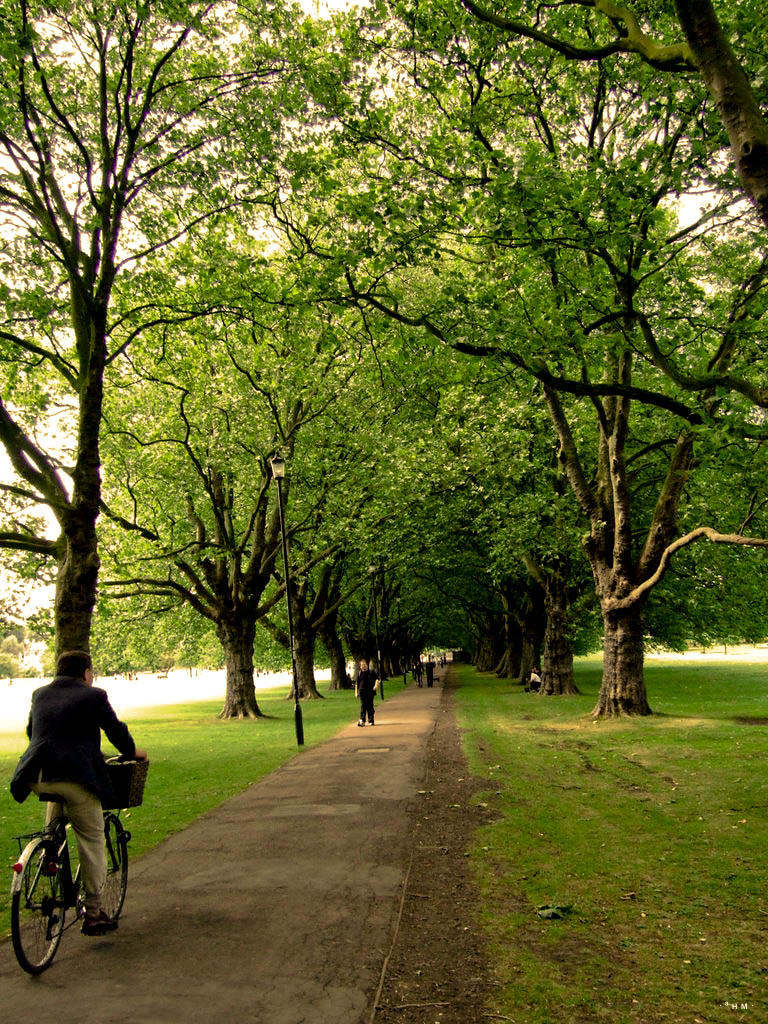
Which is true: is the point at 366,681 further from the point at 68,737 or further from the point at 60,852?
the point at 68,737

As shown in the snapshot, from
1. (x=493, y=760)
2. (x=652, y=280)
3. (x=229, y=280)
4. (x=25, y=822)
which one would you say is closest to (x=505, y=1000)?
(x=25, y=822)

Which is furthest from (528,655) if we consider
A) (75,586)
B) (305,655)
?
(75,586)

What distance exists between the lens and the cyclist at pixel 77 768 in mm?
5133

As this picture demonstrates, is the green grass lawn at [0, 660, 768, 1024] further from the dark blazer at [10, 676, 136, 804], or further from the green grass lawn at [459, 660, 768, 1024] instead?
the dark blazer at [10, 676, 136, 804]

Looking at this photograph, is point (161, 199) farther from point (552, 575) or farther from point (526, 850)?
point (552, 575)

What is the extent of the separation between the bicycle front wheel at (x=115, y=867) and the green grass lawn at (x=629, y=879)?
3.00 metres

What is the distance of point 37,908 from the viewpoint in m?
4.78

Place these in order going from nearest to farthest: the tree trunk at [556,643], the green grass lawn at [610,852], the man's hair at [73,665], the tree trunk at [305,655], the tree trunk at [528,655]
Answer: the green grass lawn at [610,852] < the man's hair at [73,665] < the tree trunk at [556,643] < the tree trunk at [528,655] < the tree trunk at [305,655]

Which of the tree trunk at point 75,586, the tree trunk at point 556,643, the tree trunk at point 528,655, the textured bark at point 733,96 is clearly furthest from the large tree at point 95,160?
the tree trunk at point 528,655

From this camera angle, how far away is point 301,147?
13.5 metres

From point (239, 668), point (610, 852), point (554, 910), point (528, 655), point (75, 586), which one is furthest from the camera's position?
point (528, 655)

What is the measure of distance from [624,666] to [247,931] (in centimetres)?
1544

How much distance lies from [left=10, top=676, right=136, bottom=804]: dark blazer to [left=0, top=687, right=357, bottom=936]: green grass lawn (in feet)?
5.81

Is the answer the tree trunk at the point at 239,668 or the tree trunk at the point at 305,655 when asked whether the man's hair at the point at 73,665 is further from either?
the tree trunk at the point at 305,655
